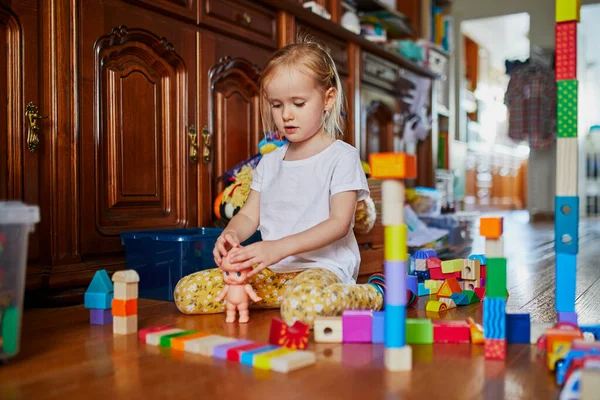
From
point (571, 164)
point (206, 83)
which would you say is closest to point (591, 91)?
point (206, 83)

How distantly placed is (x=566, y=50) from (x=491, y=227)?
13.0 inches

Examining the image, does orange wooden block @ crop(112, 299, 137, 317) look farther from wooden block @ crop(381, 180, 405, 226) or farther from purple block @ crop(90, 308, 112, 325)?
wooden block @ crop(381, 180, 405, 226)

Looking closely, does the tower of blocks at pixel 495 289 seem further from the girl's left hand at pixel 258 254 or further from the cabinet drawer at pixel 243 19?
the cabinet drawer at pixel 243 19

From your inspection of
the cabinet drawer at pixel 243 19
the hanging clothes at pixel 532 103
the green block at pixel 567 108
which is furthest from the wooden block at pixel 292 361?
the hanging clothes at pixel 532 103

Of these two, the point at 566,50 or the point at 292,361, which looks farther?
the point at 566,50

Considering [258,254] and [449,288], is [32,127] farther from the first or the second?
[449,288]

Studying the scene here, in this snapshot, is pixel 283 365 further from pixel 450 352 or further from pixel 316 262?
pixel 316 262

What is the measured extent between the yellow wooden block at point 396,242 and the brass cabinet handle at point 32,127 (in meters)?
0.87

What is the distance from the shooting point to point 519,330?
1.02m

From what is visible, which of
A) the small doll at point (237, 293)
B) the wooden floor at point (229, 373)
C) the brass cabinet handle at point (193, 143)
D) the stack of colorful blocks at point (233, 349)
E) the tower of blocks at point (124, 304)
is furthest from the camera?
the brass cabinet handle at point (193, 143)

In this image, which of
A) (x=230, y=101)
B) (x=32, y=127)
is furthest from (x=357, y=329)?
(x=230, y=101)

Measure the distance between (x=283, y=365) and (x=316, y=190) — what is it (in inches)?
20.6

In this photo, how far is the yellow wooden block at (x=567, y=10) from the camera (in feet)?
3.19

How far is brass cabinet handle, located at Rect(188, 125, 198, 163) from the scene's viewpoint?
1.75 meters
